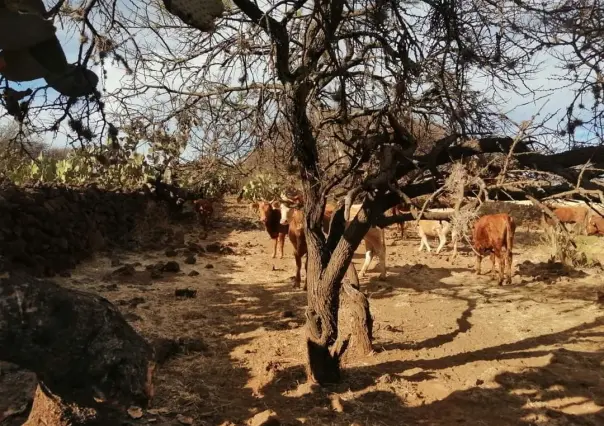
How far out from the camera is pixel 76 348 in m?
2.07

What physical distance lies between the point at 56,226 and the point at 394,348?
6667 mm

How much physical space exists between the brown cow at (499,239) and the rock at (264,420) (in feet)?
21.6

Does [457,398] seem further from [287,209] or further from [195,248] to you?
[195,248]

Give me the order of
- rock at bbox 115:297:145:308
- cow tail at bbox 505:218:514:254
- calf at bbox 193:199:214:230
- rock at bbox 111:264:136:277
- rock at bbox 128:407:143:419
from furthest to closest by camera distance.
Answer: calf at bbox 193:199:214:230
cow tail at bbox 505:218:514:254
rock at bbox 111:264:136:277
rock at bbox 115:297:145:308
rock at bbox 128:407:143:419

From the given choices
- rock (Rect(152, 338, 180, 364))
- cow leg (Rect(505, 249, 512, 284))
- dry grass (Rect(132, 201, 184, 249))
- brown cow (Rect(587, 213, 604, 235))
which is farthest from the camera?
brown cow (Rect(587, 213, 604, 235))

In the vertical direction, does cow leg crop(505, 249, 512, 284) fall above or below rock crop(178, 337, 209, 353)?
above

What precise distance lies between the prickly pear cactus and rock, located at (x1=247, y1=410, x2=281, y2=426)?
10.4 ft

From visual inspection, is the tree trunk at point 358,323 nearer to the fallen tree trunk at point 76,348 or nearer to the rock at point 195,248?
the fallen tree trunk at point 76,348

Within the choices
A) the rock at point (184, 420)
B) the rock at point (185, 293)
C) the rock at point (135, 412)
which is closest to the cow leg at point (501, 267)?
the rock at point (185, 293)

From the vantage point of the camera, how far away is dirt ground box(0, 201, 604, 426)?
4.64 meters

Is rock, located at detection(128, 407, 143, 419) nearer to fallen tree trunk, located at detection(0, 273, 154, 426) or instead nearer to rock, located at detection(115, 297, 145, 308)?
fallen tree trunk, located at detection(0, 273, 154, 426)

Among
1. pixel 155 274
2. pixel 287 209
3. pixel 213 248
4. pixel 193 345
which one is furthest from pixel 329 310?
pixel 213 248

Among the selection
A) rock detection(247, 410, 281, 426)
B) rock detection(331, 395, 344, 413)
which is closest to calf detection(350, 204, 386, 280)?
rock detection(331, 395, 344, 413)

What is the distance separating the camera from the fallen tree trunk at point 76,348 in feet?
6.38
